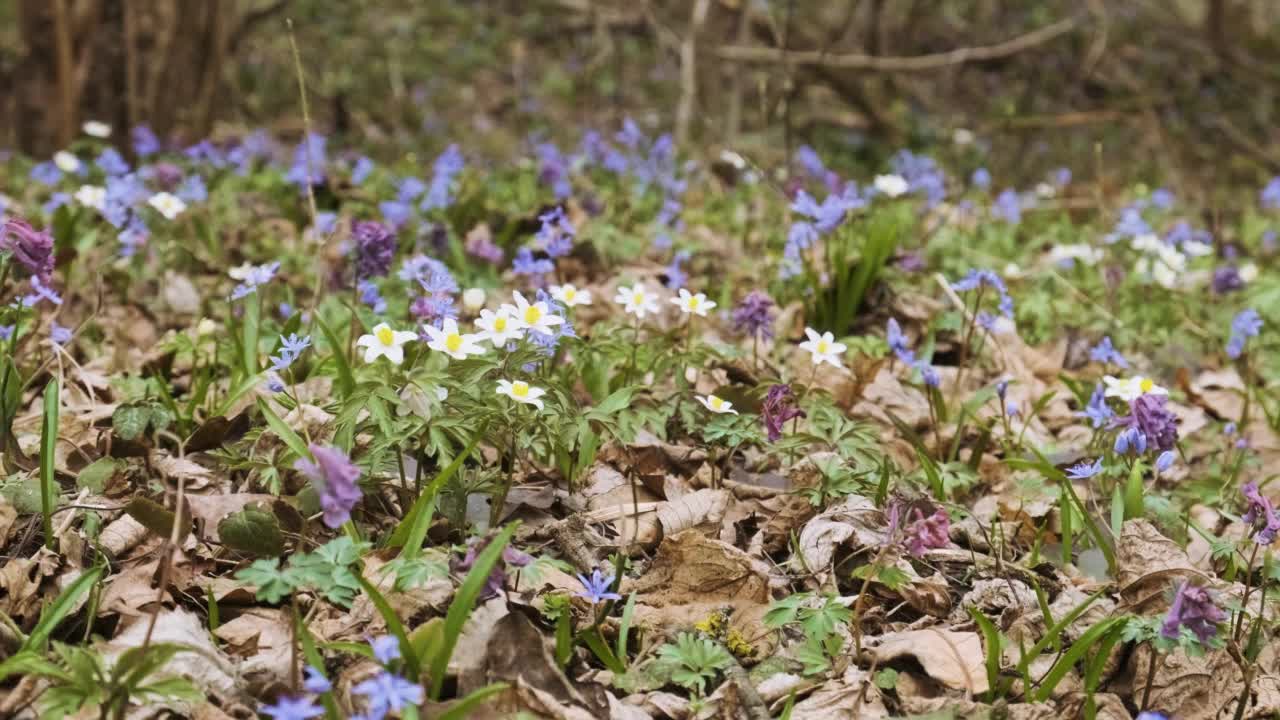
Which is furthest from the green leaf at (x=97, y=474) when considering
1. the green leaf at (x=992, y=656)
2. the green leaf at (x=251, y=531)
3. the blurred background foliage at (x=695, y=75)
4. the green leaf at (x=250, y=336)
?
the blurred background foliage at (x=695, y=75)

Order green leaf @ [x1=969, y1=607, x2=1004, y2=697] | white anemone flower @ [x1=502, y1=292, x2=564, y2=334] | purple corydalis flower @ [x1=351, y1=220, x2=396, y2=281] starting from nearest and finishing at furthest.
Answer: green leaf @ [x1=969, y1=607, x2=1004, y2=697]
white anemone flower @ [x1=502, y1=292, x2=564, y2=334]
purple corydalis flower @ [x1=351, y1=220, x2=396, y2=281]

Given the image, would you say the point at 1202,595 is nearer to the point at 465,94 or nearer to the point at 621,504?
the point at 621,504

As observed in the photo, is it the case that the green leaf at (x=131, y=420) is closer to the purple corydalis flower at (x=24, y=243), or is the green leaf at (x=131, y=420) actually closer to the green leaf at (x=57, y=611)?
the purple corydalis flower at (x=24, y=243)

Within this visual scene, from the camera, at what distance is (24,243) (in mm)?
2018

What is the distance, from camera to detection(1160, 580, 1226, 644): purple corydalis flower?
1602 millimetres

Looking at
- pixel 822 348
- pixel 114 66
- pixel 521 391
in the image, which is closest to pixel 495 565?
pixel 521 391

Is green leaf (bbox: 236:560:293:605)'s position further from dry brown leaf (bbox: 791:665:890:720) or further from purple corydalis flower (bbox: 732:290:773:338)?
purple corydalis flower (bbox: 732:290:773:338)

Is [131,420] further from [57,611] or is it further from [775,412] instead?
[775,412]

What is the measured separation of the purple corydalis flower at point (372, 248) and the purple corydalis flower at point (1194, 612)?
171cm

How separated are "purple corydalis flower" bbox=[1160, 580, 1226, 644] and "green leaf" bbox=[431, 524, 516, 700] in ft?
3.06

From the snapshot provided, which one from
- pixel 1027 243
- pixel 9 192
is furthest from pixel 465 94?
pixel 1027 243

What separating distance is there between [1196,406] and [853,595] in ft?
5.39

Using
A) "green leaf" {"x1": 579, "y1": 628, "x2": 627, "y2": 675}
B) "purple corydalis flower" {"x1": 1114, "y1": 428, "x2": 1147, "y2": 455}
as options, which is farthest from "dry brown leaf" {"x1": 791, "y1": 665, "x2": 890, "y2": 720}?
"purple corydalis flower" {"x1": 1114, "y1": 428, "x2": 1147, "y2": 455}

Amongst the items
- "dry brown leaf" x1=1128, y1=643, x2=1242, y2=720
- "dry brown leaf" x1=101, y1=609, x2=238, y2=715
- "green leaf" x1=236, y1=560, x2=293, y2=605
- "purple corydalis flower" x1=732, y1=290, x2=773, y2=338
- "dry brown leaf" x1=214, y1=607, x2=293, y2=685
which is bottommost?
"dry brown leaf" x1=1128, y1=643, x2=1242, y2=720
